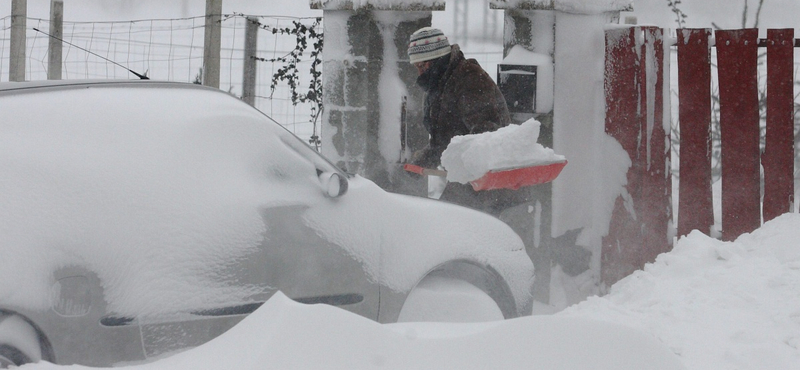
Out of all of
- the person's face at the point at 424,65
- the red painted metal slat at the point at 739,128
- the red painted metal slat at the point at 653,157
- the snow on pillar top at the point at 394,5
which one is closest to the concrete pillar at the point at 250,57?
the snow on pillar top at the point at 394,5

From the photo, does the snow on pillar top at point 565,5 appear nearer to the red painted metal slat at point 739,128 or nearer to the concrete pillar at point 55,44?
the red painted metal slat at point 739,128

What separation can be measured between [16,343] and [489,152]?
2825 mm

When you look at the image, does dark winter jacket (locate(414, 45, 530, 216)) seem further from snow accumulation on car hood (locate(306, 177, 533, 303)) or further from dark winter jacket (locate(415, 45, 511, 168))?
snow accumulation on car hood (locate(306, 177, 533, 303))

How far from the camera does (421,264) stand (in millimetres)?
3684

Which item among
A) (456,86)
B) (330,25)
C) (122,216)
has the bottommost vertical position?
(122,216)

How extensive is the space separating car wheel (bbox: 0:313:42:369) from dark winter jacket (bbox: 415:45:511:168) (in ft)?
10.5

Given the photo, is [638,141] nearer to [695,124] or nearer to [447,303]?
[695,124]

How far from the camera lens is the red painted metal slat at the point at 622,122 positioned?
5.88 metres

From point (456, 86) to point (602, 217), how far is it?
1.57 meters

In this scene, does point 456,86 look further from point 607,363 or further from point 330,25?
point 607,363

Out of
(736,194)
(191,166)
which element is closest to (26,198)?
(191,166)

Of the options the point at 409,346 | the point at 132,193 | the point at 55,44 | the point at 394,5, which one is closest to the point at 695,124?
the point at 394,5

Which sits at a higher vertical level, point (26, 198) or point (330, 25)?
point (330, 25)

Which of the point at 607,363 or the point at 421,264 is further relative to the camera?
the point at 421,264
